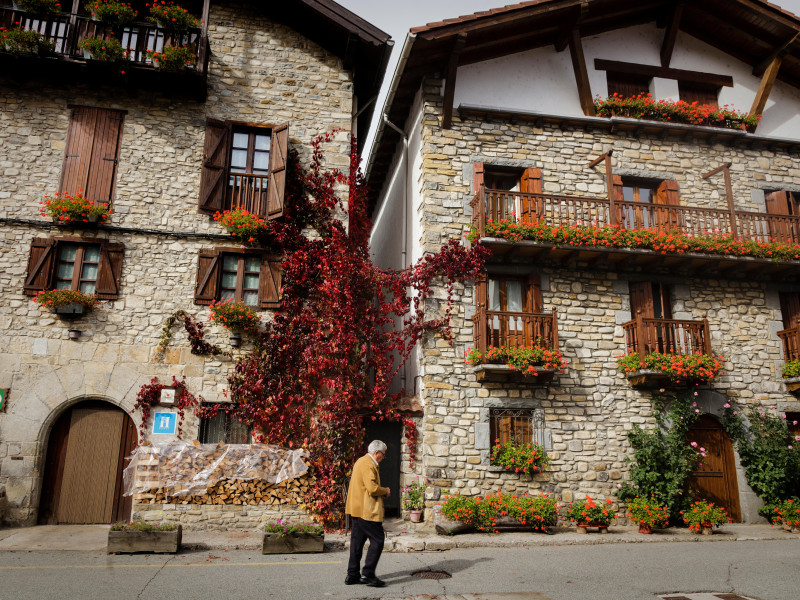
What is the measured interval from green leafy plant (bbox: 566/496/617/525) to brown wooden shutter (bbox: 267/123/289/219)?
7637mm

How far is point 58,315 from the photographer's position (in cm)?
1096

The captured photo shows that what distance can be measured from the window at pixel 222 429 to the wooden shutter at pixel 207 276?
2010 millimetres

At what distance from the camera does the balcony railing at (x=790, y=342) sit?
1243 centimetres

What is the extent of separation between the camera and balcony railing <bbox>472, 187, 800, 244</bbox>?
11961mm

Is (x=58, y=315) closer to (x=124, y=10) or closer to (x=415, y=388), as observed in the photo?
(x=124, y=10)

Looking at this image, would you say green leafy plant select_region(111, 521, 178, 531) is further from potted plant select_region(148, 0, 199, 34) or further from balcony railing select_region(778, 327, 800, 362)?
balcony railing select_region(778, 327, 800, 362)

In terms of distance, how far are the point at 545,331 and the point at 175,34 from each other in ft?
30.5

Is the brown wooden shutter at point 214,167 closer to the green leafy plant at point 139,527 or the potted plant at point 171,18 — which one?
the potted plant at point 171,18

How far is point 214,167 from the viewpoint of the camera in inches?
469

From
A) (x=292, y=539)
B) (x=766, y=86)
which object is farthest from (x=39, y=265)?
(x=766, y=86)

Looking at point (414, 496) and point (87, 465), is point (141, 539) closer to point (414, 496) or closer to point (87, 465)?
point (87, 465)

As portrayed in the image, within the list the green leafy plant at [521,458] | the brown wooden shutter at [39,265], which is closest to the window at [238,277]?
the brown wooden shutter at [39,265]

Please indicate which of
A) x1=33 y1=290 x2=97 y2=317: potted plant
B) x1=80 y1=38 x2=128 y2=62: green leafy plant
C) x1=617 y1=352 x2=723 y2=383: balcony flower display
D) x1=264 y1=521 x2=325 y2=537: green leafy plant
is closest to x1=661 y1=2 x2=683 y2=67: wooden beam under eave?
x1=617 y1=352 x2=723 y2=383: balcony flower display

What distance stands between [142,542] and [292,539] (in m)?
2.00
